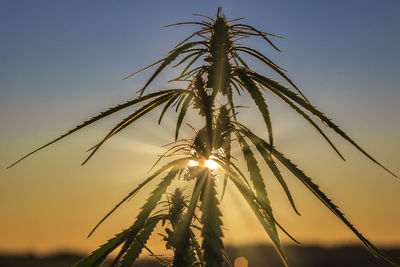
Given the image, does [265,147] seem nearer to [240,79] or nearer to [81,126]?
[240,79]

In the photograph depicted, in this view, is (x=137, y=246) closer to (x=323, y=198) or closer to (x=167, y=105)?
(x=167, y=105)

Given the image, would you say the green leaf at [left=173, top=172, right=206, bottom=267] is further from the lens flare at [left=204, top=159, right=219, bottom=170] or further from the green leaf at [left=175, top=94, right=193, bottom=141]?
the green leaf at [left=175, top=94, right=193, bottom=141]

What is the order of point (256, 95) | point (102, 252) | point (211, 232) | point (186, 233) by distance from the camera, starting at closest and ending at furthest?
point (211, 232)
point (186, 233)
point (102, 252)
point (256, 95)

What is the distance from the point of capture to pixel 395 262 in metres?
1.57

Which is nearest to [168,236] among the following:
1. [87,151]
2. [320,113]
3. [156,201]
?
[156,201]

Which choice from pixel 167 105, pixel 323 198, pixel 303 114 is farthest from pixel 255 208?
pixel 167 105

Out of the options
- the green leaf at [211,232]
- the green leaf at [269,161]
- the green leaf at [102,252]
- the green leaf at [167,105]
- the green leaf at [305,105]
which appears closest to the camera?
the green leaf at [211,232]

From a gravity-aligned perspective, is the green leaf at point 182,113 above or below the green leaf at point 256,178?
above

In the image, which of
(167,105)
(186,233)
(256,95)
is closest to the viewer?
(186,233)

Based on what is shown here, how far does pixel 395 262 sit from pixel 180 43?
1.62 meters

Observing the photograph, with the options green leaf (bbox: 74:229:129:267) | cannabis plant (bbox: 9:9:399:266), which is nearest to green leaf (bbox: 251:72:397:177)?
cannabis plant (bbox: 9:9:399:266)

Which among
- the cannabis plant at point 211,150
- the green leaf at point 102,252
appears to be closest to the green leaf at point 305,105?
the cannabis plant at point 211,150

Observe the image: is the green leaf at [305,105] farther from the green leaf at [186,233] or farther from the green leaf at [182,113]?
the green leaf at [186,233]

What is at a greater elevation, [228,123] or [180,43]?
[180,43]
